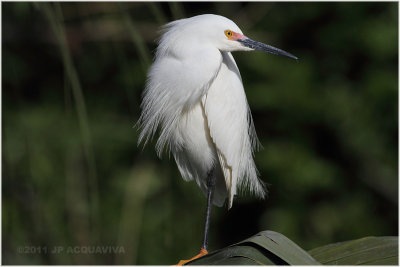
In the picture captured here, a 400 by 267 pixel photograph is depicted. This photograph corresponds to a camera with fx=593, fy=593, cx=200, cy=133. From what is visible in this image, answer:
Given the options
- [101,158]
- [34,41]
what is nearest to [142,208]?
[101,158]

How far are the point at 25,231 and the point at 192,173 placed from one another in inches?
60.3

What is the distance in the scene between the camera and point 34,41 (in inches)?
155

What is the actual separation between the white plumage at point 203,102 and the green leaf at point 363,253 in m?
0.52

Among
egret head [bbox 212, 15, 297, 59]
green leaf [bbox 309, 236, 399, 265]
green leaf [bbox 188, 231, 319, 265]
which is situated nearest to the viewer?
green leaf [bbox 188, 231, 319, 265]

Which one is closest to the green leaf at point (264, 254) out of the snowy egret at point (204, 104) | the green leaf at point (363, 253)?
the green leaf at point (363, 253)

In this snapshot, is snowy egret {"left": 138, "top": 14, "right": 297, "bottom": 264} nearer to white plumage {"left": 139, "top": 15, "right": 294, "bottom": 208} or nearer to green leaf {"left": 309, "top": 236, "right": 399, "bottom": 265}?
white plumage {"left": 139, "top": 15, "right": 294, "bottom": 208}

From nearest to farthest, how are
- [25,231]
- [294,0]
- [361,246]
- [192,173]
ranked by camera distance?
[361,246]
[192,173]
[25,231]
[294,0]

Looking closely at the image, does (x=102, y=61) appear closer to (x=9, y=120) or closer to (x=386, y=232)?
(x=9, y=120)

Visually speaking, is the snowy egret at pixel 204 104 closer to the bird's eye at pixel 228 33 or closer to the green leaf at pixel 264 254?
the bird's eye at pixel 228 33

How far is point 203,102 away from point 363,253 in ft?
2.12

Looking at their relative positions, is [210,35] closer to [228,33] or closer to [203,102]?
[228,33]

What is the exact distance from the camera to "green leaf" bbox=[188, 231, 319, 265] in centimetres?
98

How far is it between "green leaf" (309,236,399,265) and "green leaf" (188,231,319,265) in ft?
0.67

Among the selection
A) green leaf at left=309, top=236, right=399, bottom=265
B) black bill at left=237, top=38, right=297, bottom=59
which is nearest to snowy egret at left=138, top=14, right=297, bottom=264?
black bill at left=237, top=38, right=297, bottom=59
